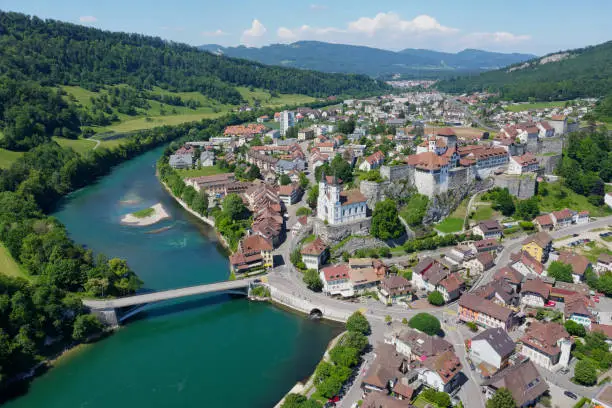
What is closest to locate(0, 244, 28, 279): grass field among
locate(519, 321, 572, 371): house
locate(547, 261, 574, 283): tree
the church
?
the church

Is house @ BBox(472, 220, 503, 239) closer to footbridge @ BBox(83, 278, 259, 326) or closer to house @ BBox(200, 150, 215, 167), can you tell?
footbridge @ BBox(83, 278, 259, 326)

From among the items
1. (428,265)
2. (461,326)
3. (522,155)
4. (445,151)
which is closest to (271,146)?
(445,151)

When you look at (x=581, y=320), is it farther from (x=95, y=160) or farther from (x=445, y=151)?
(x=95, y=160)

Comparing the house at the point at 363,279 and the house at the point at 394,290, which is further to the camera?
the house at the point at 363,279

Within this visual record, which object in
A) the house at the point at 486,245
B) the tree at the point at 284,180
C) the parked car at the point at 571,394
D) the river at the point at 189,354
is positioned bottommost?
the river at the point at 189,354

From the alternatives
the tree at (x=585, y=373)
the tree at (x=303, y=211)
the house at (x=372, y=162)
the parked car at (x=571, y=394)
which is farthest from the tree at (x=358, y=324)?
the house at (x=372, y=162)

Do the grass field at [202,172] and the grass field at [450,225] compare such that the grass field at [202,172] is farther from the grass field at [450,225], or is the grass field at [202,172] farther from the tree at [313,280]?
the grass field at [450,225]

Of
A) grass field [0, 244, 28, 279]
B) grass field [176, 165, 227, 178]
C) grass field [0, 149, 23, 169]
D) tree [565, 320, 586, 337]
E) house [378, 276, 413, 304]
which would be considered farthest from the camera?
grass field [176, 165, 227, 178]
